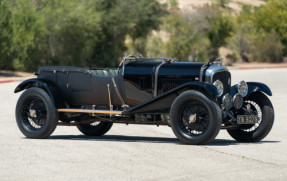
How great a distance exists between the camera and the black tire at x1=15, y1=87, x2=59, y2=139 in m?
11.2

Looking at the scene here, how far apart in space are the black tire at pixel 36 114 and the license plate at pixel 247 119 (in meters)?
3.09

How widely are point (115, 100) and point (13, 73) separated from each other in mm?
31649

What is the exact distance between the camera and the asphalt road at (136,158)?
25.2 ft

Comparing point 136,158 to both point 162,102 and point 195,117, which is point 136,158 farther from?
point 162,102

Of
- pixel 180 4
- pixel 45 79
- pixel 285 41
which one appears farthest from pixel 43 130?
pixel 180 4

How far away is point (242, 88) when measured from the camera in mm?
10805

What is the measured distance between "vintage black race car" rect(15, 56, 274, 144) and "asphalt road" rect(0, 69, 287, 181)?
31 cm

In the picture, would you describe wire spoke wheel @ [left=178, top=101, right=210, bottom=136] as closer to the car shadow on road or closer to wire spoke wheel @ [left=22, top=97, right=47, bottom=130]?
the car shadow on road

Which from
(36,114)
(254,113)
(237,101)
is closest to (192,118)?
(237,101)

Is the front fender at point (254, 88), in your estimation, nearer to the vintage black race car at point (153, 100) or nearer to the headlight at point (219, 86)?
the vintage black race car at point (153, 100)

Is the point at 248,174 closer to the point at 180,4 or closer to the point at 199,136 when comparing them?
the point at 199,136

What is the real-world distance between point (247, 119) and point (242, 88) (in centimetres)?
60

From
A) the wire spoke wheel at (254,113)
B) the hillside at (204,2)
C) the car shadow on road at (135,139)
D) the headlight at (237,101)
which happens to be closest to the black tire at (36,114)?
the car shadow on road at (135,139)

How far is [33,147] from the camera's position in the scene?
10211mm
